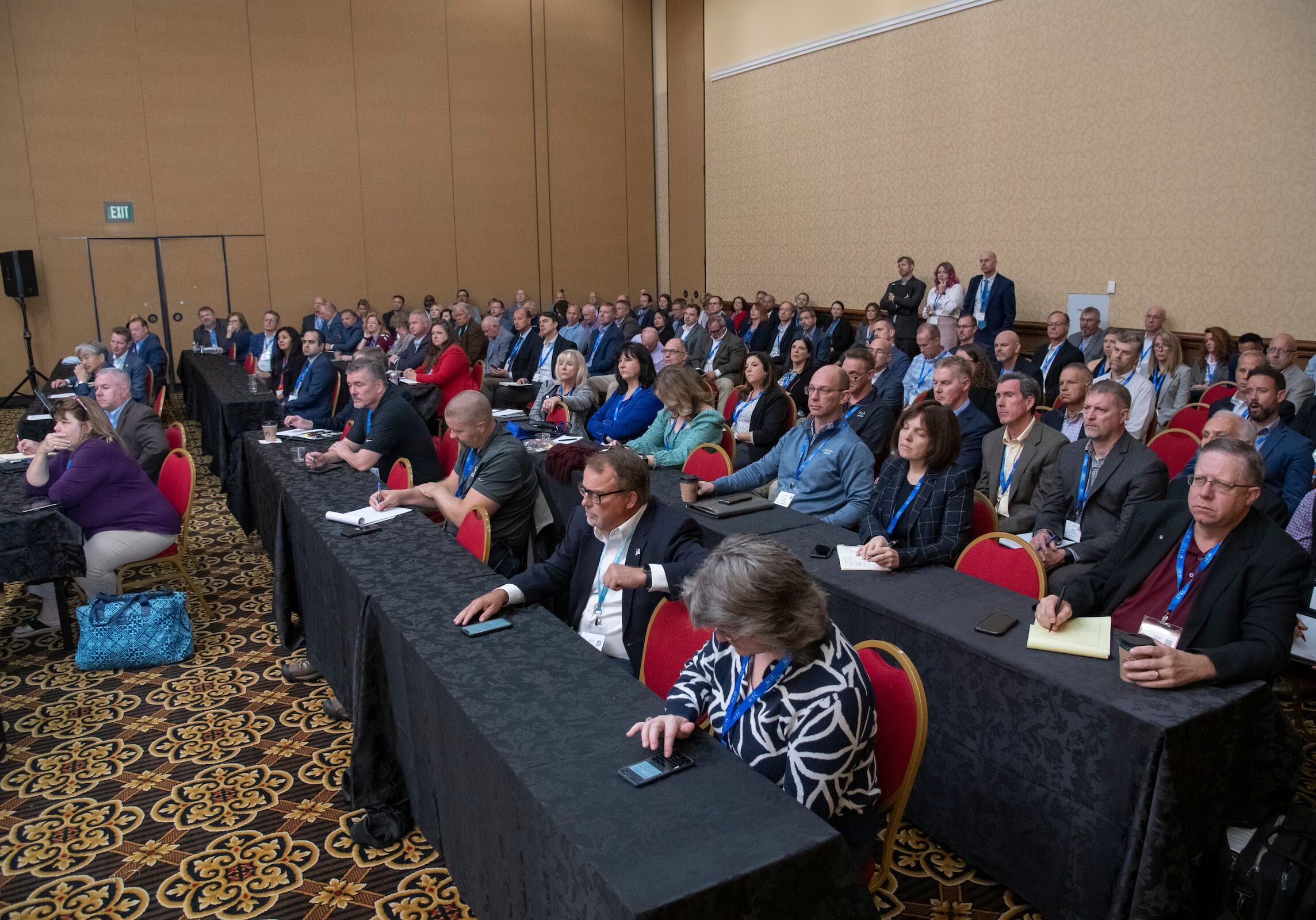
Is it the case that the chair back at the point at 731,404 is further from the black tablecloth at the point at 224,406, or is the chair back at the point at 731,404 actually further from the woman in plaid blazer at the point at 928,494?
the black tablecloth at the point at 224,406

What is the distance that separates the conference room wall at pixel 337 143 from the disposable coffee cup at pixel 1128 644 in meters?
13.9

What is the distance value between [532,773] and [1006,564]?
77.1 inches

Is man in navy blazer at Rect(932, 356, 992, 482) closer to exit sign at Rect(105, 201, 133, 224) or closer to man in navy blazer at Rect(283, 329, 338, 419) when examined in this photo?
man in navy blazer at Rect(283, 329, 338, 419)

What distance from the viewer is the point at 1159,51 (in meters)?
8.80

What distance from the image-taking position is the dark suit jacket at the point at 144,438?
5.50m

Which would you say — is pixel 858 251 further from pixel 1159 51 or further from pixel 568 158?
pixel 568 158

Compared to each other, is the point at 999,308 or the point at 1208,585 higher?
the point at 999,308

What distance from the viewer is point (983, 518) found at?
3602 mm

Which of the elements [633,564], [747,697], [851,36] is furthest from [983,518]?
[851,36]

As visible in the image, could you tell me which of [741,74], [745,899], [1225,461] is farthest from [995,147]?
[745,899]

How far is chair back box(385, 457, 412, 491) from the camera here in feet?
14.1

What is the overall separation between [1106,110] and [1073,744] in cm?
893

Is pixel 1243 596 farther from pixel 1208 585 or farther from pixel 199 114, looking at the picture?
pixel 199 114

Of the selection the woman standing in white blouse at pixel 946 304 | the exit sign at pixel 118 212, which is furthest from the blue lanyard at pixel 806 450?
the exit sign at pixel 118 212
